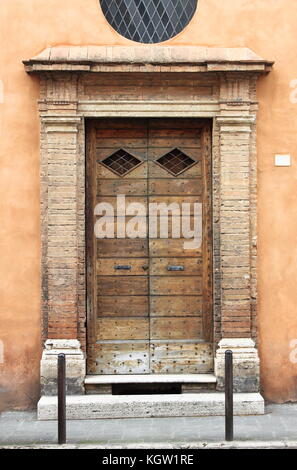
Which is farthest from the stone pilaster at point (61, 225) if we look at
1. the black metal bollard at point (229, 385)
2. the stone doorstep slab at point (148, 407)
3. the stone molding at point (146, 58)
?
the black metal bollard at point (229, 385)

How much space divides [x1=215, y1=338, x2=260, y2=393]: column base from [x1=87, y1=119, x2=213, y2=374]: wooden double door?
360mm

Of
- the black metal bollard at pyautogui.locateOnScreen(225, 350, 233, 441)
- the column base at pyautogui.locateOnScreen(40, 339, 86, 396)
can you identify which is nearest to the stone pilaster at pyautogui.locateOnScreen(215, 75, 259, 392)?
the black metal bollard at pyautogui.locateOnScreen(225, 350, 233, 441)

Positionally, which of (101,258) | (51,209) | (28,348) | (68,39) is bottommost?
(28,348)

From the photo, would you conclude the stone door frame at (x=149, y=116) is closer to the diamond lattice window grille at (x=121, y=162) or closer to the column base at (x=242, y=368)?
the column base at (x=242, y=368)

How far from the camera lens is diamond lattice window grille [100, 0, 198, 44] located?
763 centimetres

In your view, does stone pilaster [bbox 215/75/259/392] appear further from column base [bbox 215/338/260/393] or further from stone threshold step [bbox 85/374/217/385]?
stone threshold step [bbox 85/374/217/385]

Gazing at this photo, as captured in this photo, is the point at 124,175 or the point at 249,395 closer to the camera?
the point at 249,395

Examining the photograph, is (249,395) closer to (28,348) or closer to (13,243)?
(28,348)

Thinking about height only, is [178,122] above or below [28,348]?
above

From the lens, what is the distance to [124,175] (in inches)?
307

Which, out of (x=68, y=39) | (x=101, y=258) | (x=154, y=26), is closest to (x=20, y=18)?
(x=68, y=39)

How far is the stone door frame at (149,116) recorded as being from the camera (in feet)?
24.3

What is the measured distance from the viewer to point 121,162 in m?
7.80

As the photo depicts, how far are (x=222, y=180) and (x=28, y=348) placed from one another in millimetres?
2978
